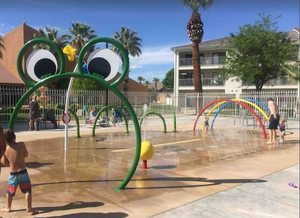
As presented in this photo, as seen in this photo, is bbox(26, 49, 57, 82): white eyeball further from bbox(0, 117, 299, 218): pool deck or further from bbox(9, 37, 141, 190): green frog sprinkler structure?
bbox(0, 117, 299, 218): pool deck

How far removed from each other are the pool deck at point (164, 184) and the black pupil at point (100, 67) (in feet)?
6.75

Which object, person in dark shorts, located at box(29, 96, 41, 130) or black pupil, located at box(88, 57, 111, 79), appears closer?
black pupil, located at box(88, 57, 111, 79)

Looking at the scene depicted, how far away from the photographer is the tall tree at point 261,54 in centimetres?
2734

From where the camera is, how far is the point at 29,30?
29953 mm

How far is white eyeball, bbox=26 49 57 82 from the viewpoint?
5.22 m

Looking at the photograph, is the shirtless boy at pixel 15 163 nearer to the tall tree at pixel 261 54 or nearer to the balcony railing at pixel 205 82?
the tall tree at pixel 261 54

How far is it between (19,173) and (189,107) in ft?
85.1

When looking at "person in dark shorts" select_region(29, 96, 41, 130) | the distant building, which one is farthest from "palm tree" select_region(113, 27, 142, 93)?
"person in dark shorts" select_region(29, 96, 41, 130)

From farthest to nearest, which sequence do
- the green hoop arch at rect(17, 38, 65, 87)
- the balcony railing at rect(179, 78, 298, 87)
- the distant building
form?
the distant building < the balcony railing at rect(179, 78, 298, 87) < the green hoop arch at rect(17, 38, 65, 87)

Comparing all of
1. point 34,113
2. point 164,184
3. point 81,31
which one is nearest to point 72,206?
point 164,184

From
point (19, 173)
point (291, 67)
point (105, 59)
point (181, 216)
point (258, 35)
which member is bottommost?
point (181, 216)

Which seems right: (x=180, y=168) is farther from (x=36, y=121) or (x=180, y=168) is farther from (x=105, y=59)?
(x=36, y=121)

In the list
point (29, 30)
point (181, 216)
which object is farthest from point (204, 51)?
point (181, 216)

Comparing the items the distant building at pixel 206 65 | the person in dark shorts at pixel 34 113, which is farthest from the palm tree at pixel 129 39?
the person in dark shorts at pixel 34 113
